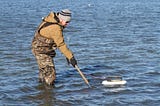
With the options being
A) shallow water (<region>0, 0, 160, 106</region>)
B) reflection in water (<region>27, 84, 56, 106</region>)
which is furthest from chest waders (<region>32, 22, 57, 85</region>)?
shallow water (<region>0, 0, 160, 106</region>)

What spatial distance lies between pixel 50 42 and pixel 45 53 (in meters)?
0.34

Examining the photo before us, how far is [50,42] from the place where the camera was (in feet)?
36.3

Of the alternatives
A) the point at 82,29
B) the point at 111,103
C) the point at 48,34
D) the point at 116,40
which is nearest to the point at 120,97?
the point at 111,103

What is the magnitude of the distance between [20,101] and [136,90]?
288 centimetres

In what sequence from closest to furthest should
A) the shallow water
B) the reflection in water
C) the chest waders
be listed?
the reflection in water < the shallow water < the chest waders

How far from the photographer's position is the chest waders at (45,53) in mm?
11102

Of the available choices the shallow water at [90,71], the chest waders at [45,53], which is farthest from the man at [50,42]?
the shallow water at [90,71]

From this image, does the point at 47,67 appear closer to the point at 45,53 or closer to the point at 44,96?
the point at 45,53

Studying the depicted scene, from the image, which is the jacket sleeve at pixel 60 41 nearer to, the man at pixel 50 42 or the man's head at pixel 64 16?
the man at pixel 50 42

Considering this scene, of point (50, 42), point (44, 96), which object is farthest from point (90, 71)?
point (44, 96)

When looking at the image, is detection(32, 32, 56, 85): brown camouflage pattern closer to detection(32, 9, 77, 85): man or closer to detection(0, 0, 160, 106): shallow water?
detection(32, 9, 77, 85): man

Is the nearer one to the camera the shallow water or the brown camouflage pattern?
the shallow water

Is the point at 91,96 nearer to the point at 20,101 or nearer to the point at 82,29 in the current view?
the point at 20,101

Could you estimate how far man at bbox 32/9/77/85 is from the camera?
1059 centimetres
